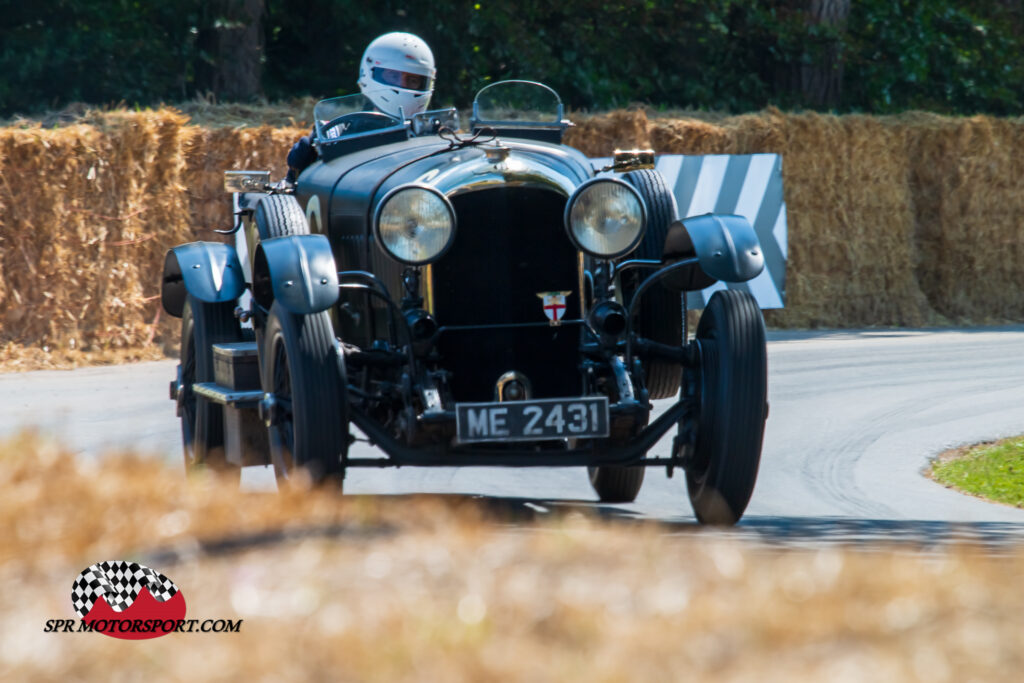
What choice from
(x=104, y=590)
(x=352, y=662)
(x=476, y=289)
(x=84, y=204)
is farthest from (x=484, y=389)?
(x=84, y=204)

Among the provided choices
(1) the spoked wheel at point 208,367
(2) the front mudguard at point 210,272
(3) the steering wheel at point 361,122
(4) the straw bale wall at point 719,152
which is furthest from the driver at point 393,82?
(4) the straw bale wall at point 719,152

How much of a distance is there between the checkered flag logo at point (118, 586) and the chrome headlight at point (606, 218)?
114 inches

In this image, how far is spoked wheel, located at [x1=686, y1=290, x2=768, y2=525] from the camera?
5.79 m

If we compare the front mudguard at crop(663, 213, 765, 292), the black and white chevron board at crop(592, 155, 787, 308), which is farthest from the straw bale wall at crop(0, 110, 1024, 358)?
the front mudguard at crop(663, 213, 765, 292)

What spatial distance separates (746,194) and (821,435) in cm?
761

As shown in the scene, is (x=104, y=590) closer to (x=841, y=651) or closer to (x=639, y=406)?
(x=841, y=651)

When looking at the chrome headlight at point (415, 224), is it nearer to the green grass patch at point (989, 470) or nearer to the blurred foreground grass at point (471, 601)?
the blurred foreground grass at point (471, 601)

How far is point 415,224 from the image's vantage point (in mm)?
6094

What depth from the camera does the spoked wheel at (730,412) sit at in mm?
5789

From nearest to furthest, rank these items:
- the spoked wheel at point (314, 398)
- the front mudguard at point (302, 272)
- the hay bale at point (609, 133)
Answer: the spoked wheel at point (314, 398), the front mudguard at point (302, 272), the hay bale at point (609, 133)

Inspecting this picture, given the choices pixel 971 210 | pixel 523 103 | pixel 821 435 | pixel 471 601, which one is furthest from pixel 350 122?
pixel 971 210

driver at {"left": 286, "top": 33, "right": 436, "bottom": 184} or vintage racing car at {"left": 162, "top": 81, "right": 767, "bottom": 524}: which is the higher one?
driver at {"left": 286, "top": 33, "right": 436, "bottom": 184}

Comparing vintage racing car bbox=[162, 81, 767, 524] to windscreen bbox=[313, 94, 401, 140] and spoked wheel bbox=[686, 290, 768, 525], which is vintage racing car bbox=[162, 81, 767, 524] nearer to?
spoked wheel bbox=[686, 290, 768, 525]

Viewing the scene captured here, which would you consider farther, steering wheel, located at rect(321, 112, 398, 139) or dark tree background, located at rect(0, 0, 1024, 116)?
dark tree background, located at rect(0, 0, 1024, 116)
